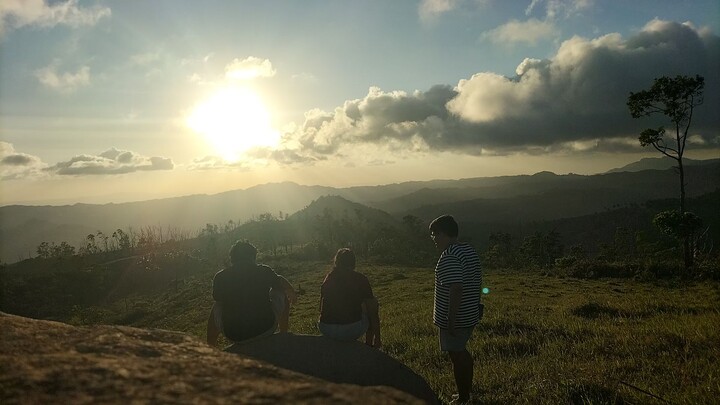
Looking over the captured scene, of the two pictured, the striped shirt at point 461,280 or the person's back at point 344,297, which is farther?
the person's back at point 344,297

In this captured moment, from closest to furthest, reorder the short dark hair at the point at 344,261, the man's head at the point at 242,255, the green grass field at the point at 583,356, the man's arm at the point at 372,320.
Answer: the green grass field at the point at 583,356
the man's head at the point at 242,255
the man's arm at the point at 372,320
the short dark hair at the point at 344,261

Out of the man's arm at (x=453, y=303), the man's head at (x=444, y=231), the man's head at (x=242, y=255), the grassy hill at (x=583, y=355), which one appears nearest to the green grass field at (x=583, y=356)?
the grassy hill at (x=583, y=355)

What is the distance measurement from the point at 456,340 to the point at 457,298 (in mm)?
646

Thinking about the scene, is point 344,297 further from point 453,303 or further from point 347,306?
point 453,303

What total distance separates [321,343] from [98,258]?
136430mm

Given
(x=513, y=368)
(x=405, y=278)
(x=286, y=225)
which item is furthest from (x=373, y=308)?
(x=286, y=225)

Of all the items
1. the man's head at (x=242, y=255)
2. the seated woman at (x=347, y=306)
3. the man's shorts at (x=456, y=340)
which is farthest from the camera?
the seated woman at (x=347, y=306)

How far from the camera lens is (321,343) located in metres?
4.64

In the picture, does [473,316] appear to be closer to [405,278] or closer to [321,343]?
[321,343]

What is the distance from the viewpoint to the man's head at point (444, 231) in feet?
21.9

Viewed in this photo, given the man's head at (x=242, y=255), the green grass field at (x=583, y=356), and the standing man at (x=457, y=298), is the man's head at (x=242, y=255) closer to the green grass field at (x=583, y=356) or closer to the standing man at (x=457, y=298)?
the standing man at (x=457, y=298)

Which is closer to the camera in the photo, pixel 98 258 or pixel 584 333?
pixel 584 333

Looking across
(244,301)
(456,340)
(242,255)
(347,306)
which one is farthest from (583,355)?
(242,255)

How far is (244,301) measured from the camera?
6504mm
